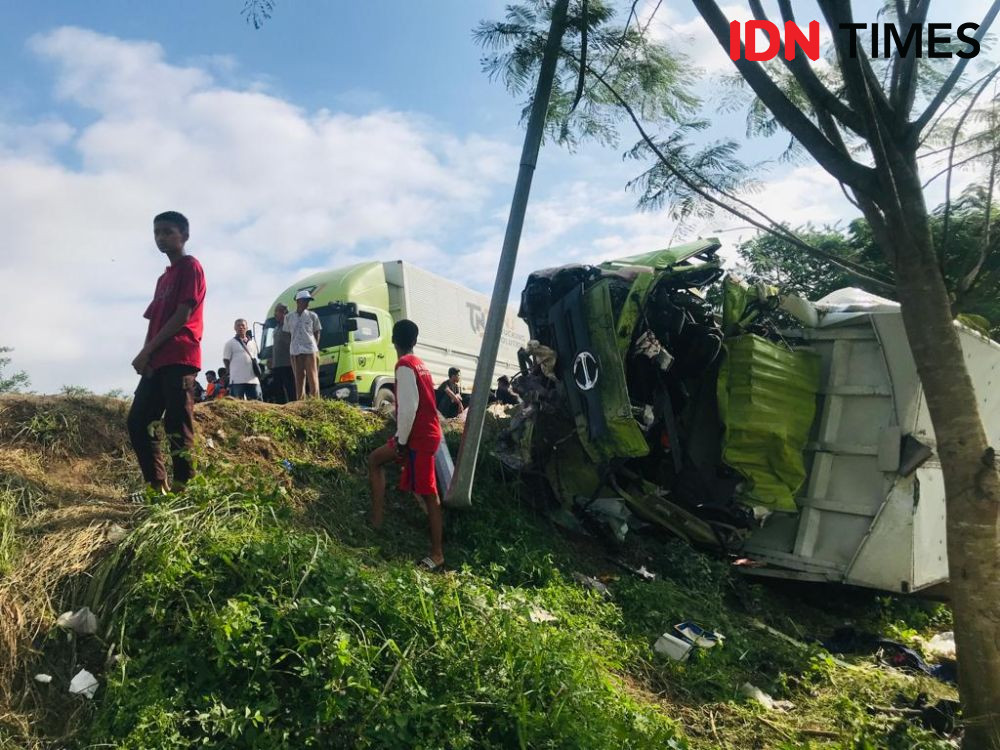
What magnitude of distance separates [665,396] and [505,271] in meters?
1.54

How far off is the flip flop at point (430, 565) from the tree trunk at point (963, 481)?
266 cm

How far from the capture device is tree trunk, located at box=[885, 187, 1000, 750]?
3.09 meters

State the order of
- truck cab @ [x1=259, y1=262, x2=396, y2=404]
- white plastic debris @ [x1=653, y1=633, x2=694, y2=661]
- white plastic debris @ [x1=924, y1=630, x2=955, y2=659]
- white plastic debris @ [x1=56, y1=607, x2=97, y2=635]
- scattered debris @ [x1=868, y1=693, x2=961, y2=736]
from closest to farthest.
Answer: white plastic debris @ [x1=56, y1=607, x2=97, y2=635] → scattered debris @ [x1=868, y1=693, x2=961, y2=736] → white plastic debris @ [x1=653, y1=633, x2=694, y2=661] → white plastic debris @ [x1=924, y1=630, x2=955, y2=659] → truck cab @ [x1=259, y1=262, x2=396, y2=404]

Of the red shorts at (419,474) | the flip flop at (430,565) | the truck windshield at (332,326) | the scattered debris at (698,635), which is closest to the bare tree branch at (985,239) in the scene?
the scattered debris at (698,635)

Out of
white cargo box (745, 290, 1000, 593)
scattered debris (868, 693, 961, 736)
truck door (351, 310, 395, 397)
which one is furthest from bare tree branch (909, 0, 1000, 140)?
truck door (351, 310, 395, 397)

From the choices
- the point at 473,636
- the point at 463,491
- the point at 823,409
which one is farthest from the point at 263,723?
the point at 823,409

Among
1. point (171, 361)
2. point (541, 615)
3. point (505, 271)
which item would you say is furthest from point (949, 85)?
point (171, 361)

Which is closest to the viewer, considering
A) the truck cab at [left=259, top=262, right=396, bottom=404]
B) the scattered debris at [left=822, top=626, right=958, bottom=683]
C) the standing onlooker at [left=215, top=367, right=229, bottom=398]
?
the scattered debris at [left=822, top=626, right=958, bottom=683]

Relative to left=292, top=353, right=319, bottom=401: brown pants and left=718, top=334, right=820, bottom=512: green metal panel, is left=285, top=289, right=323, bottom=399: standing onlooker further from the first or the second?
left=718, top=334, right=820, bottom=512: green metal panel

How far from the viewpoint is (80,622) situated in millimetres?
3098

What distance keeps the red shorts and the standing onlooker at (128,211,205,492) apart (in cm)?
123

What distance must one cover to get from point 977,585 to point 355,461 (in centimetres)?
424

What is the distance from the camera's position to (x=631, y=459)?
566cm

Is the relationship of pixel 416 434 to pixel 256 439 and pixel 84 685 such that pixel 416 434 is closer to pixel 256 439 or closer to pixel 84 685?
pixel 256 439
